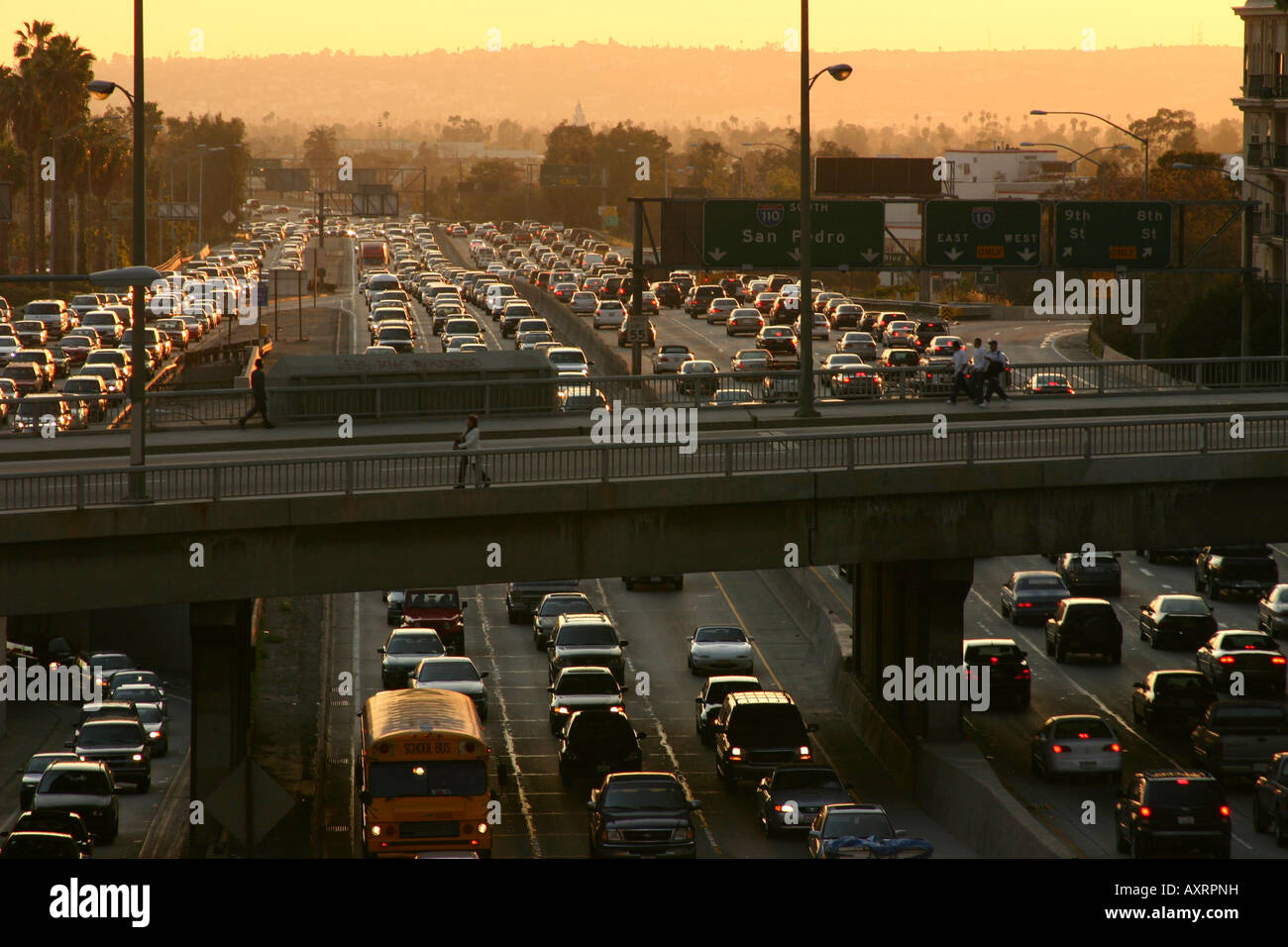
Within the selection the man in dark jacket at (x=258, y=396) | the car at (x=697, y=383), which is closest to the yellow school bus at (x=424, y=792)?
the man in dark jacket at (x=258, y=396)

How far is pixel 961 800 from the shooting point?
1170 inches

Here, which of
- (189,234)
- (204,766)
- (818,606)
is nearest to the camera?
(204,766)

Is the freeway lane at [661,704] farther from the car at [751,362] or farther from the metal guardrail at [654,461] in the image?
the car at [751,362]

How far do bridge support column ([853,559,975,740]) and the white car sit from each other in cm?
5752

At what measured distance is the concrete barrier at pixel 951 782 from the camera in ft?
86.2

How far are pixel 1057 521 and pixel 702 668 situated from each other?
13.2 m

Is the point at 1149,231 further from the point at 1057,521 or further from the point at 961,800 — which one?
the point at 961,800

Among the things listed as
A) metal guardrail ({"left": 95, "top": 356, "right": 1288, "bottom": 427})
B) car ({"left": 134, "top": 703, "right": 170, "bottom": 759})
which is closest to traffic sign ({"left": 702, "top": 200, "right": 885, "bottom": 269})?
metal guardrail ({"left": 95, "top": 356, "right": 1288, "bottom": 427})

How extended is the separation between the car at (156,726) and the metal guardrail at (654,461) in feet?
34.3

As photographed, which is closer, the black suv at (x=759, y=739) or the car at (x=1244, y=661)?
→ the black suv at (x=759, y=739)

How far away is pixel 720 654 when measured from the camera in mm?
43250

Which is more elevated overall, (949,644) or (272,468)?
(272,468)

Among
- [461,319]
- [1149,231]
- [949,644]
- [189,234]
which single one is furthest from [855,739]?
[189,234]

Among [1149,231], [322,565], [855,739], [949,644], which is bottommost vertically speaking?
[855,739]
